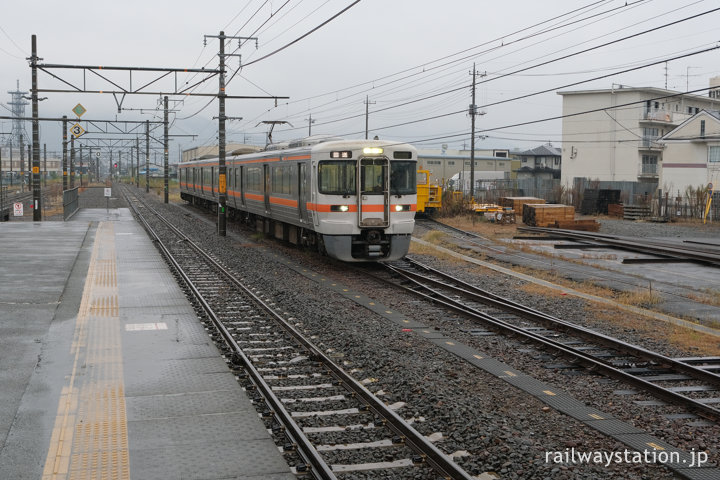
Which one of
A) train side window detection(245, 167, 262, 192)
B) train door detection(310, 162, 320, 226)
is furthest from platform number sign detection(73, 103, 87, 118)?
train door detection(310, 162, 320, 226)

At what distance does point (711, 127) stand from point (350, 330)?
40.3m

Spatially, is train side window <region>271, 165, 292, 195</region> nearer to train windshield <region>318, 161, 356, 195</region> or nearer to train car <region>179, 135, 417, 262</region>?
train car <region>179, 135, 417, 262</region>

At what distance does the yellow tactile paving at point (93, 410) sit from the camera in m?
5.70

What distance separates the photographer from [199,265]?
1906 cm

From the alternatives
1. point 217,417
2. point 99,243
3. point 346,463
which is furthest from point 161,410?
point 99,243

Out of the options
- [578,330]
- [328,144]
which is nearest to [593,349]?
[578,330]

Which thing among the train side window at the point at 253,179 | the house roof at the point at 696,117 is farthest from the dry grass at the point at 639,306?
the house roof at the point at 696,117

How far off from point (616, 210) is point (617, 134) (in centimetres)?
2230

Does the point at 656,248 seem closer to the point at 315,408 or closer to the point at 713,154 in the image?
the point at 315,408

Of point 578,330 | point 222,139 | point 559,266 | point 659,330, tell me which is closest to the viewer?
point 578,330

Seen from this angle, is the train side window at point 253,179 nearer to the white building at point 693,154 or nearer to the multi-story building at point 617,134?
the white building at point 693,154

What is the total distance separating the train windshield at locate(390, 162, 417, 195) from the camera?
57.2 feet

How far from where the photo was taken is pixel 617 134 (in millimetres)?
60094

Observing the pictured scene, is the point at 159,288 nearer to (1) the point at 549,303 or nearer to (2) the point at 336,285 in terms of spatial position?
(2) the point at 336,285
